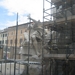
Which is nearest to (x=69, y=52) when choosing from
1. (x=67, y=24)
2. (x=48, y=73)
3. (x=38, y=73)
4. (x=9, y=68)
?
(x=67, y=24)

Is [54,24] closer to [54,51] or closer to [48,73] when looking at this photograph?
[54,51]

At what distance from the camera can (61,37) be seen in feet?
44.4

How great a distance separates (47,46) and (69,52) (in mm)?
2052

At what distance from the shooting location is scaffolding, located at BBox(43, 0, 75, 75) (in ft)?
40.4

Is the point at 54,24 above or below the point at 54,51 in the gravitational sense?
above

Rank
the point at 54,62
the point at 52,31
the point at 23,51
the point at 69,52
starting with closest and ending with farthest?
the point at 69,52, the point at 54,62, the point at 52,31, the point at 23,51

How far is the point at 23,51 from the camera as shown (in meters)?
20.5

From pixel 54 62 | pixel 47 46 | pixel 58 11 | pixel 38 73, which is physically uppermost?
pixel 58 11

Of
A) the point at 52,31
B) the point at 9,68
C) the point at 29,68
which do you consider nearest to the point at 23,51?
the point at 9,68

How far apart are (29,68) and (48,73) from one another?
230cm

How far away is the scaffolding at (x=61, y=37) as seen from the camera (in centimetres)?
1230

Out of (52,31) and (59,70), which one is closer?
(59,70)

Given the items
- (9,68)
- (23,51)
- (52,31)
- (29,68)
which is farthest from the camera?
(23,51)

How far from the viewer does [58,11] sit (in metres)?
14.0
